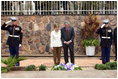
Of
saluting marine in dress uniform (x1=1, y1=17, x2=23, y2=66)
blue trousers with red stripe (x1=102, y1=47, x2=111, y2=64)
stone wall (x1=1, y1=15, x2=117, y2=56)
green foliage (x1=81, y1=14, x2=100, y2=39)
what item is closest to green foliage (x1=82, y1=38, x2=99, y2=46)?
green foliage (x1=81, y1=14, x2=100, y2=39)

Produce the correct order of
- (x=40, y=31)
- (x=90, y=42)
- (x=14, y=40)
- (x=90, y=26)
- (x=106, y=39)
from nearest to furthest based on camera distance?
1. (x=14, y=40)
2. (x=106, y=39)
3. (x=90, y=42)
4. (x=90, y=26)
5. (x=40, y=31)

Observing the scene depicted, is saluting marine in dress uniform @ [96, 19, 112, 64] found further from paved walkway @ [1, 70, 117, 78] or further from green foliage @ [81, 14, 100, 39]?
paved walkway @ [1, 70, 117, 78]

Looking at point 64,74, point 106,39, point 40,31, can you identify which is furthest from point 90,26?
point 64,74

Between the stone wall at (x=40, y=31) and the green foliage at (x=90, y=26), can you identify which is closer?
the green foliage at (x=90, y=26)

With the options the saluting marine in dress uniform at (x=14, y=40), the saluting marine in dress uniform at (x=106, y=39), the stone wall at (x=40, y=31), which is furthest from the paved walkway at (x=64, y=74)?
the stone wall at (x=40, y=31)

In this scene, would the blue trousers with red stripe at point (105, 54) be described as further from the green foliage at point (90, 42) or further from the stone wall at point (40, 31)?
the stone wall at point (40, 31)

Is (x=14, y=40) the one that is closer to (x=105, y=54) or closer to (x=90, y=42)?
(x=105, y=54)

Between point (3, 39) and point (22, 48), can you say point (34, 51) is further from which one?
point (3, 39)

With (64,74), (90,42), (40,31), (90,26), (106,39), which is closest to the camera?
(64,74)

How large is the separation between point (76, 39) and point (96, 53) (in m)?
1.07

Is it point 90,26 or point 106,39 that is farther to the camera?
point 90,26

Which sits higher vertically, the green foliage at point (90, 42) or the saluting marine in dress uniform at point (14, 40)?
the saluting marine in dress uniform at point (14, 40)

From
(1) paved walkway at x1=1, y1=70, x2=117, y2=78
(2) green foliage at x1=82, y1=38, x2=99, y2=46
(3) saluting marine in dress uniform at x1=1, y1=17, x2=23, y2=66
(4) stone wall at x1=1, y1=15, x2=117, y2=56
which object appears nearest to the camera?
(1) paved walkway at x1=1, y1=70, x2=117, y2=78

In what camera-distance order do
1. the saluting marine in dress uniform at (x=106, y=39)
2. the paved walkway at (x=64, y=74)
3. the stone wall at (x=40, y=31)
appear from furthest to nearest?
the stone wall at (x=40, y=31) < the saluting marine in dress uniform at (x=106, y=39) < the paved walkway at (x=64, y=74)
